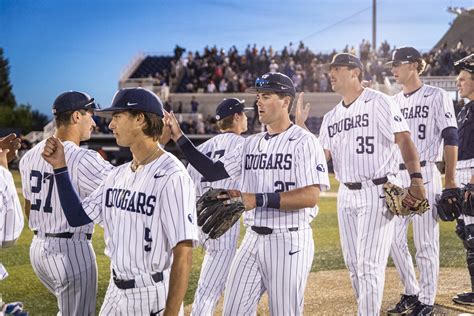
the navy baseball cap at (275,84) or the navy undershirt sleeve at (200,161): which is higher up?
the navy baseball cap at (275,84)

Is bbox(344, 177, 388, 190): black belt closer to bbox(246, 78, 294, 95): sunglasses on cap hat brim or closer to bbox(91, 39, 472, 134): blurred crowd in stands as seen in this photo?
bbox(246, 78, 294, 95): sunglasses on cap hat brim

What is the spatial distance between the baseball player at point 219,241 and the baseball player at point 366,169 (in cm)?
91

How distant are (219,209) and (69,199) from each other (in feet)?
2.85

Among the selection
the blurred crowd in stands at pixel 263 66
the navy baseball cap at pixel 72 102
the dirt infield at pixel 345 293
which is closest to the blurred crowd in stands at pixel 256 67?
the blurred crowd in stands at pixel 263 66

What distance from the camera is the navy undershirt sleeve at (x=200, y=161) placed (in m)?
3.91

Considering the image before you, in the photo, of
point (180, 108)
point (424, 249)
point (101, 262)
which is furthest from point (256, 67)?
point (424, 249)

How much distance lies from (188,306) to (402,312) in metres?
2.13

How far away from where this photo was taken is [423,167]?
18.9 ft

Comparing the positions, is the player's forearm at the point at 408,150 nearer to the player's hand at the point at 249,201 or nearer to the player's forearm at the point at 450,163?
the player's forearm at the point at 450,163

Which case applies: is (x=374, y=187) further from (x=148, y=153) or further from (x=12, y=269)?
(x=12, y=269)

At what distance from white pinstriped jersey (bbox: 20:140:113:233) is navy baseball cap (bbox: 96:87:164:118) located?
101cm

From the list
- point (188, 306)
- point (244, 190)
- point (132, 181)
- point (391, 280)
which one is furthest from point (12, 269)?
point (132, 181)

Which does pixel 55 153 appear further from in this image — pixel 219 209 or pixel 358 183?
pixel 358 183

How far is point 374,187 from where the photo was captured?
15.8 ft
